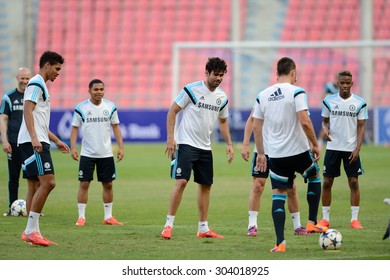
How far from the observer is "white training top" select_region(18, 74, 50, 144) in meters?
10.3

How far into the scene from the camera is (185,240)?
35.5 ft

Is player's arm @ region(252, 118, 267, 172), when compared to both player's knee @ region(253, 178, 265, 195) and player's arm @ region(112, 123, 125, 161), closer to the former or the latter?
player's knee @ region(253, 178, 265, 195)

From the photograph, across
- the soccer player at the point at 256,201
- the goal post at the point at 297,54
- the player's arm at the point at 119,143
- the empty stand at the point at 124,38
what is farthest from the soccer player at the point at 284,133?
the empty stand at the point at 124,38

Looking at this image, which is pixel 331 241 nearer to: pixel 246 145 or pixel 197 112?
pixel 246 145

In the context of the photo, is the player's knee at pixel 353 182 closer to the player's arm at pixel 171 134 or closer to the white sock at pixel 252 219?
the white sock at pixel 252 219

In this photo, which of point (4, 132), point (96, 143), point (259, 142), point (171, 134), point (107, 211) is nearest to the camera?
point (259, 142)

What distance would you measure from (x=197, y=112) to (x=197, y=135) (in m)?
0.28

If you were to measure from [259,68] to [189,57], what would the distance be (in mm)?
2746

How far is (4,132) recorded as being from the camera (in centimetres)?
→ 1329

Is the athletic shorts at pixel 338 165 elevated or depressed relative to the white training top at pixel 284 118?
depressed

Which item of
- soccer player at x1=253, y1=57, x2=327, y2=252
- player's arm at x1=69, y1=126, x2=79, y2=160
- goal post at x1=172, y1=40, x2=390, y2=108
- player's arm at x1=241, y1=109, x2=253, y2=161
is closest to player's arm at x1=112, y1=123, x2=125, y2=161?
player's arm at x1=69, y1=126, x2=79, y2=160

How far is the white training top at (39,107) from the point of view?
10312mm

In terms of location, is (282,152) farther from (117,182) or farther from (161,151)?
(161,151)

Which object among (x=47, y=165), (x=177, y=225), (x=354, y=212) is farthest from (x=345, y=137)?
(x=47, y=165)
